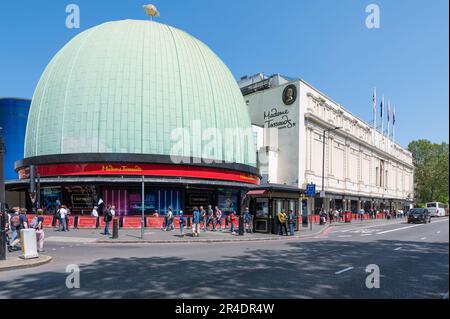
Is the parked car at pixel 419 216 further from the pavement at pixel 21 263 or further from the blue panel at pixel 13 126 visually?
the blue panel at pixel 13 126

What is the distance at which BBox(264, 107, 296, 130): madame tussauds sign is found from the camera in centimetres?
5184

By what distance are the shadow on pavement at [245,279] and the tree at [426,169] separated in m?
94.0

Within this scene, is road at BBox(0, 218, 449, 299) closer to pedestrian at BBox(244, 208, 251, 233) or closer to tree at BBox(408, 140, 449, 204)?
pedestrian at BBox(244, 208, 251, 233)

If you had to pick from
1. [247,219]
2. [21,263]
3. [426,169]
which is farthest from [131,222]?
[426,169]

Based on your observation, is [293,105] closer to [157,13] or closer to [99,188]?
[157,13]

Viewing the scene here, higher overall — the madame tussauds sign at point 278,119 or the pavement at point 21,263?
the madame tussauds sign at point 278,119

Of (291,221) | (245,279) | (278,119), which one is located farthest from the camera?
(278,119)

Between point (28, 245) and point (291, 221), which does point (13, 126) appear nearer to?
point (291, 221)

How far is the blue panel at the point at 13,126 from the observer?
66.1 m

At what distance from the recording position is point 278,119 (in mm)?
53844

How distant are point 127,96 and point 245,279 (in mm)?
29124

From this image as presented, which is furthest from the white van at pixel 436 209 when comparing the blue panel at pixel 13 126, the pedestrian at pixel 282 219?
the blue panel at pixel 13 126

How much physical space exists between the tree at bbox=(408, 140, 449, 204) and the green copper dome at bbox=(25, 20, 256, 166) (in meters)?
77.1
